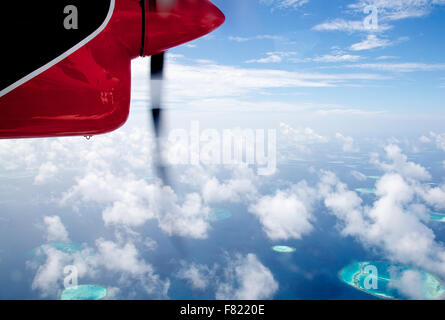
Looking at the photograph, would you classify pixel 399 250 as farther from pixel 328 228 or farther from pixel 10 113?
pixel 10 113

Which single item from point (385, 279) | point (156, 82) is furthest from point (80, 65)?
point (385, 279)

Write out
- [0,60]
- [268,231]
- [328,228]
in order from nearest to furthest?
1. [0,60]
2. [328,228]
3. [268,231]

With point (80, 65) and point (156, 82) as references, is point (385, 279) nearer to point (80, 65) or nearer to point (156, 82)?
point (156, 82)

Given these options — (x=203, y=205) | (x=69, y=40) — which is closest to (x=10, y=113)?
(x=69, y=40)

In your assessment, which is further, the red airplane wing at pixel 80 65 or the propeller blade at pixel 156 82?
the propeller blade at pixel 156 82

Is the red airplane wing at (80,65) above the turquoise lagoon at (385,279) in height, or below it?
above

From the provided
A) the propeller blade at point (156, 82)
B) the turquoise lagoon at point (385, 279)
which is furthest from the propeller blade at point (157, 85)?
the turquoise lagoon at point (385, 279)

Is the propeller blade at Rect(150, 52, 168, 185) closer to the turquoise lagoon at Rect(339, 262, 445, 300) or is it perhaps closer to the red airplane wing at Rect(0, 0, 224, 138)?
the red airplane wing at Rect(0, 0, 224, 138)

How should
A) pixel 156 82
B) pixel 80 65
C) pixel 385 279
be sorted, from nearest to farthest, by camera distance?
pixel 80 65 < pixel 156 82 < pixel 385 279

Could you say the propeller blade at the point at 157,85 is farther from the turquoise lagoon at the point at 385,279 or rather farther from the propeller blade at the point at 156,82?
the turquoise lagoon at the point at 385,279

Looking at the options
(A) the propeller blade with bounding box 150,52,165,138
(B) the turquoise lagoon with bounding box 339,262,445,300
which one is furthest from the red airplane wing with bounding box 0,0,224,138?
(B) the turquoise lagoon with bounding box 339,262,445,300

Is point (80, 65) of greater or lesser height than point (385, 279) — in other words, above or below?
above
